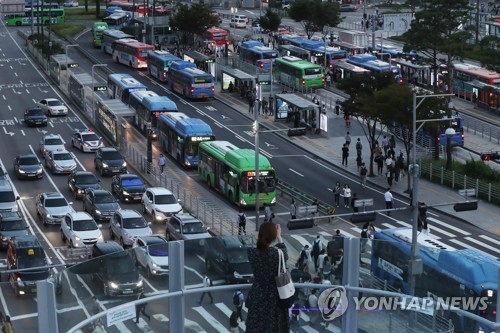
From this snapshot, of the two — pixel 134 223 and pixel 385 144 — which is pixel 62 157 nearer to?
pixel 134 223

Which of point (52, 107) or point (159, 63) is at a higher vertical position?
point (159, 63)

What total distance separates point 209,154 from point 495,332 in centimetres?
4926

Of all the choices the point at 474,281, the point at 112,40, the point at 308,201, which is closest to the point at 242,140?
the point at 308,201

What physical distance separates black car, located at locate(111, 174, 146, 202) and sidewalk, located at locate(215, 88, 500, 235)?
42.7ft

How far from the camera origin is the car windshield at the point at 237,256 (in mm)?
15558

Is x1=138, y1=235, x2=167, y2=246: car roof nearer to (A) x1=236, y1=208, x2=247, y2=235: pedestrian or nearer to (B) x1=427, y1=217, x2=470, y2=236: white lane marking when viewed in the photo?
(A) x1=236, y1=208, x2=247, y2=235: pedestrian

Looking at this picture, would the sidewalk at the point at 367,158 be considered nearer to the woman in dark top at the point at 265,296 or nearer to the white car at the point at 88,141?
the white car at the point at 88,141

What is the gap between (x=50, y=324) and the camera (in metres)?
14.3

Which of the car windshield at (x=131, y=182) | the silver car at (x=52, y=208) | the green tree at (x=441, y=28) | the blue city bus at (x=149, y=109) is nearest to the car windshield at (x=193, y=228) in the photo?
the silver car at (x=52, y=208)

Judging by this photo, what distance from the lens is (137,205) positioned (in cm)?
6025

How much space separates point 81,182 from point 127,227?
418 inches

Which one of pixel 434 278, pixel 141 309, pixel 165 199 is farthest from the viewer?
pixel 165 199

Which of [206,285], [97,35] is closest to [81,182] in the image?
[206,285]

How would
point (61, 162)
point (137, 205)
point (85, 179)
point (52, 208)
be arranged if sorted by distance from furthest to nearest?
point (61, 162)
point (85, 179)
point (137, 205)
point (52, 208)
